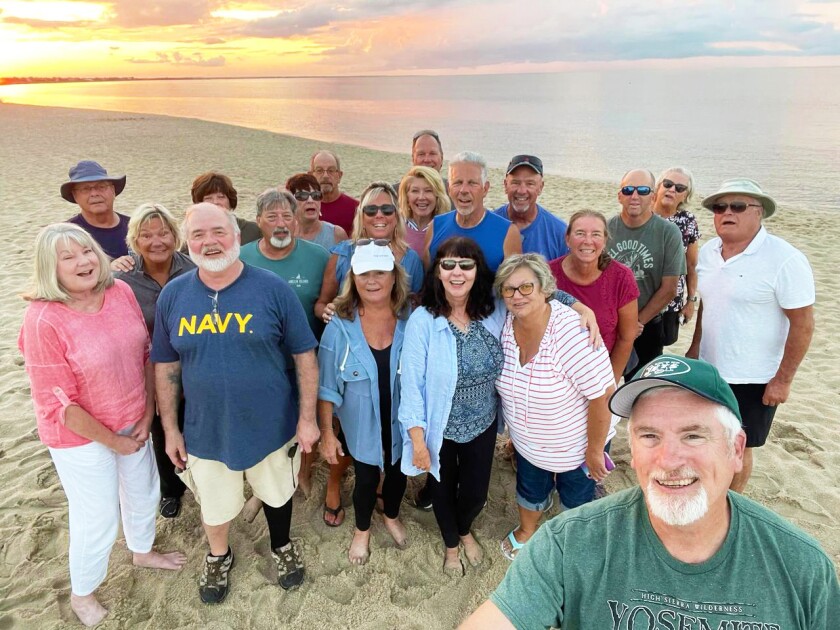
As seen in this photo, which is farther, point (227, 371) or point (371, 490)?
point (371, 490)

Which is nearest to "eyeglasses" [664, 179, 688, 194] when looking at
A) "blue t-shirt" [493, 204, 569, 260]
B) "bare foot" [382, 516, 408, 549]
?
"blue t-shirt" [493, 204, 569, 260]

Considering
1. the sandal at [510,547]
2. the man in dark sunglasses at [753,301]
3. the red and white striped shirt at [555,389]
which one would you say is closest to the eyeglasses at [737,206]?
the man in dark sunglasses at [753,301]

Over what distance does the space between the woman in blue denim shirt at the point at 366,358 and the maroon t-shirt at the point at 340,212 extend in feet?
7.92

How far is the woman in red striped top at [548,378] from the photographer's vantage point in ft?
9.96

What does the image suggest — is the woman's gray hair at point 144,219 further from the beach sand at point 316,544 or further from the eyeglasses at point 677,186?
the eyeglasses at point 677,186

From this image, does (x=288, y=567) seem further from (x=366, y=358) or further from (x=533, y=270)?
(x=533, y=270)

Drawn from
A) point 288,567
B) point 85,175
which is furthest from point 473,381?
point 85,175

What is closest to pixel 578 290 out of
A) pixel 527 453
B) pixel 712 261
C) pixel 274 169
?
pixel 712 261

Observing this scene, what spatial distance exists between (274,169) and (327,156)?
54.3ft

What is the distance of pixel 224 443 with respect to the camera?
9.95 feet

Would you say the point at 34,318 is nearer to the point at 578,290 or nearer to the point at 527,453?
the point at 527,453

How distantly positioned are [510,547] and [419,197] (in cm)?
296

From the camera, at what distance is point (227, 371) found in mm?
2867

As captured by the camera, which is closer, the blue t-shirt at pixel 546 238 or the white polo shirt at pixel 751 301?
the white polo shirt at pixel 751 301
